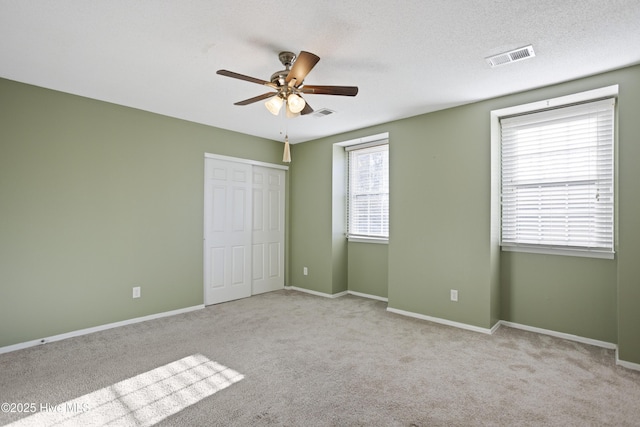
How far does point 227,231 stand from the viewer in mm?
4953

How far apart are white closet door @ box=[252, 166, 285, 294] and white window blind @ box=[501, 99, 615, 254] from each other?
11.2 ft

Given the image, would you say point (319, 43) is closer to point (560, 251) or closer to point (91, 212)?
point (91, 212)

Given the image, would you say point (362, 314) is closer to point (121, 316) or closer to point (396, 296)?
point (396, 296)

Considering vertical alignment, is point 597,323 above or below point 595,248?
below

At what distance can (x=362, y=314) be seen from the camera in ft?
14.0

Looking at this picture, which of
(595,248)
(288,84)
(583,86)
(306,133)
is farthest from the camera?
(306,133)

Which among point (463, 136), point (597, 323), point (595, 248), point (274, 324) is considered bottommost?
point (274, 324)

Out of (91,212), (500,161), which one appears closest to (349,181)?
(500,161)

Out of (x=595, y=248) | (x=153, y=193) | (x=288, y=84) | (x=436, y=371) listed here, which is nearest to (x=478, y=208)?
(x=595, y=248)

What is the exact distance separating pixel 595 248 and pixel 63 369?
Result: 4976 mm

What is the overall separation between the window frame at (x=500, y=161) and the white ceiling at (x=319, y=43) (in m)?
0.24

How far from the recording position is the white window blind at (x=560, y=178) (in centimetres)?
320

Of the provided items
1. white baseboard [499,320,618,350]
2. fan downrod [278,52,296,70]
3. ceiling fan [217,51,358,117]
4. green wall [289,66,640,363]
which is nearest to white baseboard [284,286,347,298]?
green wall [289,66,640,363]

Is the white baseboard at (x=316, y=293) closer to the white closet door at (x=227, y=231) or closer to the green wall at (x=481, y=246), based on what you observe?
the white closet door at (x=227, y=231)
